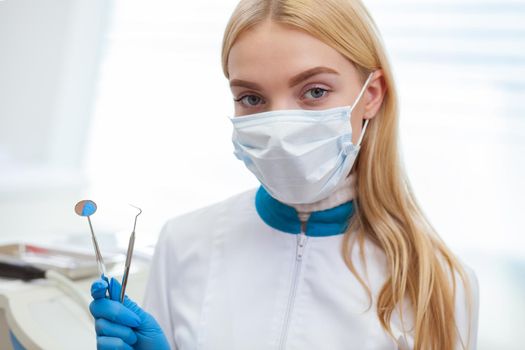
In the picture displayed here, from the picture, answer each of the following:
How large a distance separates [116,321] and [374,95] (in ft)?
2.20

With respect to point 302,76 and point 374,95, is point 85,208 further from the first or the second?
point 374,95

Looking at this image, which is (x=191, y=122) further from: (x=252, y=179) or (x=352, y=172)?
(x=352, y=172)

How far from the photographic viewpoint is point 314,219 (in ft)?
3.69

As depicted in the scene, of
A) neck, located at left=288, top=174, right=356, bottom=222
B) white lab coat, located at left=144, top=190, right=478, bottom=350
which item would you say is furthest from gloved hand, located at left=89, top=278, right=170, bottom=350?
neck, located at left=288, top=174, right=356, bottom=222

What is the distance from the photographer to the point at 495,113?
1942 mm

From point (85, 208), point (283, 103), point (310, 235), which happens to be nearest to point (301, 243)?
point (310, 235)

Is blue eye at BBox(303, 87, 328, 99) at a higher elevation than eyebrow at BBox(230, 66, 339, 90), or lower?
lower

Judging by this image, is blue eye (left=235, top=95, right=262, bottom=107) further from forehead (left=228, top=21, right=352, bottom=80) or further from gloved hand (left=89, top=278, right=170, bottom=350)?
gloved hand (left=89, top=278, right=170, bottom=350)

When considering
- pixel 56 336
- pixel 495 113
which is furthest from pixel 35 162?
pixel 495 113

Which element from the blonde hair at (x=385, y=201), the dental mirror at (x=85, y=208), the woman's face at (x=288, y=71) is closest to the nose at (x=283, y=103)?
the woman's face at (x=288, y=71)

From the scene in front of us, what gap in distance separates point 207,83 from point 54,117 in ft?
3.83

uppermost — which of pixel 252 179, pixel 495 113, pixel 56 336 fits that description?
pixel 495 113

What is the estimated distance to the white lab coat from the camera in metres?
1.06

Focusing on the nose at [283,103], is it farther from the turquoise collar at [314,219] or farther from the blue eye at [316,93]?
the turquoise collar at [314,219]
